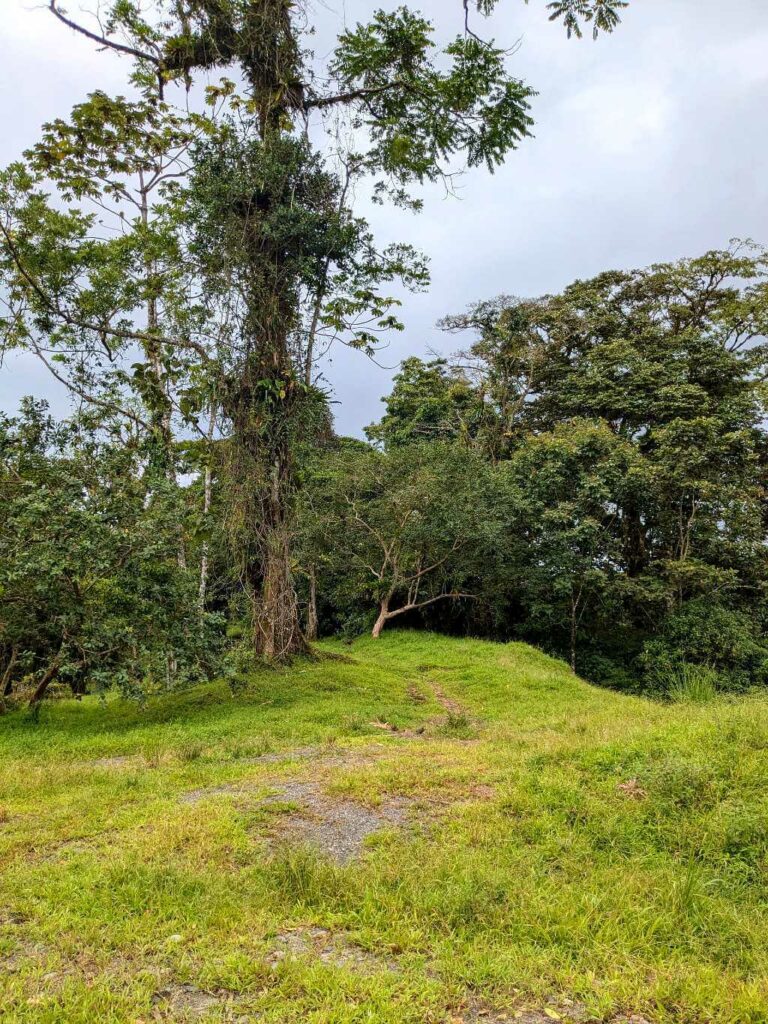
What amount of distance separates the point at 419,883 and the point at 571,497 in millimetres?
19077

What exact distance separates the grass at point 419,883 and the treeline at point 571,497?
609cm

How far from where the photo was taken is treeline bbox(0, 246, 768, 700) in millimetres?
19266

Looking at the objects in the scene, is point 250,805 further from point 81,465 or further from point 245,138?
point 245,138

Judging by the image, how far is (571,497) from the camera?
21.5m

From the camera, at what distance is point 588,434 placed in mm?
21094

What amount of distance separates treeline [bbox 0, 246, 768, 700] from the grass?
6.09 metres

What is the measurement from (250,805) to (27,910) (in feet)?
6.59

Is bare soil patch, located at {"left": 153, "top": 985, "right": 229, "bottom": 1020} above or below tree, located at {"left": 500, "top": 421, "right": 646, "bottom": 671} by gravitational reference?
below

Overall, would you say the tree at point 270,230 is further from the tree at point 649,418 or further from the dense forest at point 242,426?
the tree at point 649,418

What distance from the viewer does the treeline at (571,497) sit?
63.2ft

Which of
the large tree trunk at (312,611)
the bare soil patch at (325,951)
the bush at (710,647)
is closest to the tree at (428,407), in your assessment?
the large tree trunk at (312,611)

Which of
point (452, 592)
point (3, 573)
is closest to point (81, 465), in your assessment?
point (3, 573)

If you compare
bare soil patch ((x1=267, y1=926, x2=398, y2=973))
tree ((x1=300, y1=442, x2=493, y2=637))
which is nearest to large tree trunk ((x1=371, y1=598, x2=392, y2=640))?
tree ((x1=300, y1=442, x2=493, y2=637))

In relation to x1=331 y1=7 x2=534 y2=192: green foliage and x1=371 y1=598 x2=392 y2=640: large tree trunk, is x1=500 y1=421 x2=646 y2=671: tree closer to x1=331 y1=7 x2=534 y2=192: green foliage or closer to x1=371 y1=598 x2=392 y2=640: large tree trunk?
x1=371 y1=598 x2=392 y2=640: large tree trunk
